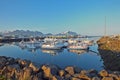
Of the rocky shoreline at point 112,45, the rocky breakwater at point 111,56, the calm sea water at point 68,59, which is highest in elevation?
the rocky shoreline at point 112,45

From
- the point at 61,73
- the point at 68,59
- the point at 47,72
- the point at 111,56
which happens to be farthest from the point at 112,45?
the point at 47,72

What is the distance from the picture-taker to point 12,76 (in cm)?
1015

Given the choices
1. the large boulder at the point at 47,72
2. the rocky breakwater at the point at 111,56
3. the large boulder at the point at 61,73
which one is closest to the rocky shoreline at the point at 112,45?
the rocky breakwater at the point at 111,56

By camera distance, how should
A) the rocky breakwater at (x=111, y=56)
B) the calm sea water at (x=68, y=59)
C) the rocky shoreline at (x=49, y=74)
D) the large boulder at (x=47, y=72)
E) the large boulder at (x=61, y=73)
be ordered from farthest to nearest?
the calm sea water at (x=68, y=59)
the rocky breakwater at (x=111, y=56)
the large boulder at (x=61, y=73)
the large boulder at (x=47, y=72)
the rocky shoreline at (x=49, y=74)

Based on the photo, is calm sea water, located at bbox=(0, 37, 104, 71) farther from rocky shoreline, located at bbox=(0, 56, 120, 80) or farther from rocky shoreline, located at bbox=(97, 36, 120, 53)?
rocky shoreline, located at bbox=(0, 56, 120, 80)

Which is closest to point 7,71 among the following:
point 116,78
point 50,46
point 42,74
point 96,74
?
point 42,74

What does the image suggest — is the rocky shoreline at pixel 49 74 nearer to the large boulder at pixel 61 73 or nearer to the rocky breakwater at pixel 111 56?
the large boulder at pixel 61 73

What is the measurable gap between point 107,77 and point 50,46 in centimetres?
4773

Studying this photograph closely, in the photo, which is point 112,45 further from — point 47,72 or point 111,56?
point 47,72

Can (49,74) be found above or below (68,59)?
above

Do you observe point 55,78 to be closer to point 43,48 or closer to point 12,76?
point 12,76

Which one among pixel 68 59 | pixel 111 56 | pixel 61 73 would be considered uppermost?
pixel 61 73

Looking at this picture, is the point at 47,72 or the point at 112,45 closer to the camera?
the point at 47,72

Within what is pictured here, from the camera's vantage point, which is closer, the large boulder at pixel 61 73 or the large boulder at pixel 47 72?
the large boulder at pixel 47 72
